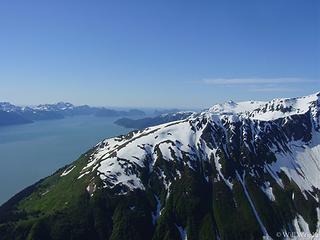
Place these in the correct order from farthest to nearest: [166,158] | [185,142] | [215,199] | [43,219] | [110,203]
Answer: [185,142], [166,158], [215,199], [110,203], [43,219]

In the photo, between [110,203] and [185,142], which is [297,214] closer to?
[185,142]

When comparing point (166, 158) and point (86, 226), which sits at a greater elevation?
point (166, 158)

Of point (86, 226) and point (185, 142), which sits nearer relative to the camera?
point (86, 226)

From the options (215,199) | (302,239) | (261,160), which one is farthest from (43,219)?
(261,160)

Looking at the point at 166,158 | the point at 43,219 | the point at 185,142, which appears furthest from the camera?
the point at 185,142

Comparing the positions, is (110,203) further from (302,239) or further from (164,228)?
(302,239)

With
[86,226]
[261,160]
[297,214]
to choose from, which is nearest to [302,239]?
[297,214]

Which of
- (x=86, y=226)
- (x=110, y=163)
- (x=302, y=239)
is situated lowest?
(x=302, y=239)
